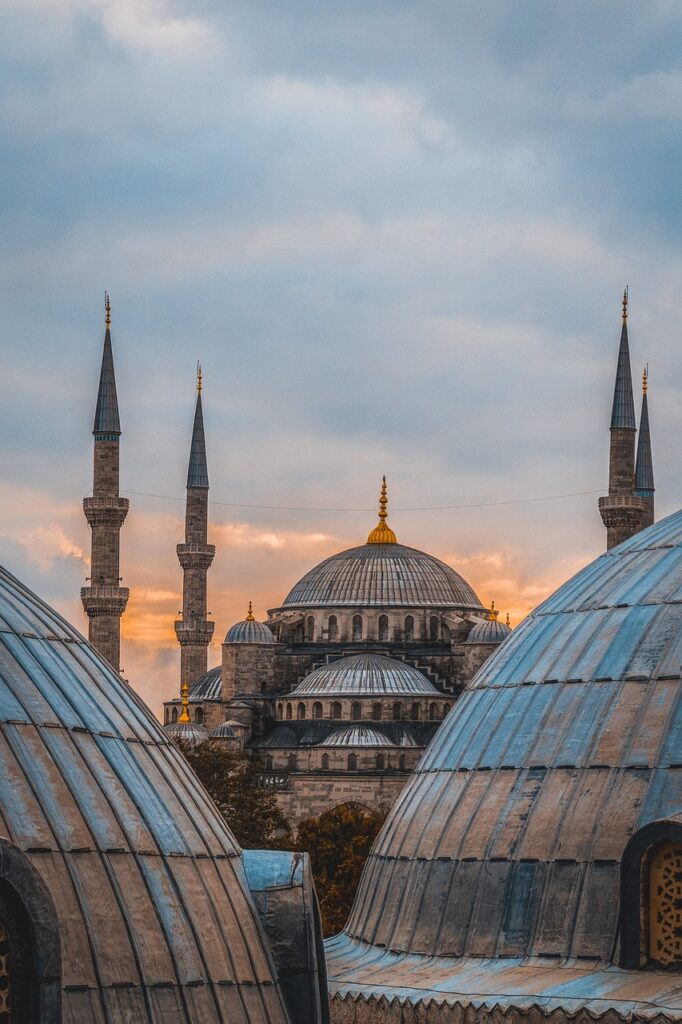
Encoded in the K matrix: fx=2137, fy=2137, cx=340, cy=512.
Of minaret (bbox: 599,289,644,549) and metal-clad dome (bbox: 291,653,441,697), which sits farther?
metal-clad dome (bbox: 291,653,441,697)

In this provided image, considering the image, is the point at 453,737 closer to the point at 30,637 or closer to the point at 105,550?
the point at 30,637

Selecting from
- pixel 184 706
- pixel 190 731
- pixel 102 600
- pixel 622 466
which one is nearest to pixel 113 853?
pixel 622 466

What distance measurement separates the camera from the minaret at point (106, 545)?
205 feet

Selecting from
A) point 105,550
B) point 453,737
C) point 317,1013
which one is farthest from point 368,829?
point 317,1013

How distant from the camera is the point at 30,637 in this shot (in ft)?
33.3

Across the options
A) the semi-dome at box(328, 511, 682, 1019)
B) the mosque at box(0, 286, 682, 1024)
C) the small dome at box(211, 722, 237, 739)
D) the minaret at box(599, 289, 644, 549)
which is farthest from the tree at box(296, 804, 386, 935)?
the mosque at box(0, 286, 682, 1024)

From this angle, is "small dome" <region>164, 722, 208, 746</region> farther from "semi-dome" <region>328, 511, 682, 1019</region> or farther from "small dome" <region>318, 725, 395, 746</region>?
"semi-dome" <region>328, 511, 682, 1019</region>

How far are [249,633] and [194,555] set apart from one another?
524cm

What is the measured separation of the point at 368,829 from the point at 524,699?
3438 cm

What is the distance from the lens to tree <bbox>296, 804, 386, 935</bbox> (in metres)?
41.7

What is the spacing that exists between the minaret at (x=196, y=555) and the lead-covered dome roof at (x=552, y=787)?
5970cm

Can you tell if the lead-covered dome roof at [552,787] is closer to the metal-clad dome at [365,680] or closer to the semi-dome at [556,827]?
the semi-dome at [556,827]

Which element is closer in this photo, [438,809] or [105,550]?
[438,809]

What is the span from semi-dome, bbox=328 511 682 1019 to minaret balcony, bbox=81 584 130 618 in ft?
155
